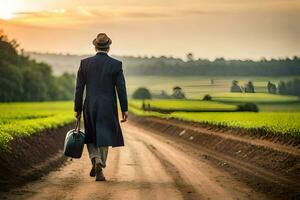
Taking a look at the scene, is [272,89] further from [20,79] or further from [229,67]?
[20,79]

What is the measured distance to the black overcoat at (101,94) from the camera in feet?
43.6

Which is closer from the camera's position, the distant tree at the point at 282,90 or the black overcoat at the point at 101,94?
the black overcoat at the point at 101,94

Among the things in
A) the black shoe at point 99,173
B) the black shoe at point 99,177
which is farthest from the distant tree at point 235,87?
Result: the black shoe at point 99,177

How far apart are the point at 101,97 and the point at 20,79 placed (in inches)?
1887

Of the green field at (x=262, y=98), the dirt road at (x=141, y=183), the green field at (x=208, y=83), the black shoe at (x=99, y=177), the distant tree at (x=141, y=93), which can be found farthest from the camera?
the distant tree at (x=141, y=93)

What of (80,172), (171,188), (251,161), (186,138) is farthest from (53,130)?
(171,188)

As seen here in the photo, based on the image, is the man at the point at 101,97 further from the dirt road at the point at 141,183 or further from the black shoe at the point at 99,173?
the dirt road at the point at 141,183

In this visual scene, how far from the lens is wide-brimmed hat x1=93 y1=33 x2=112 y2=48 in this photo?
43.4 feet

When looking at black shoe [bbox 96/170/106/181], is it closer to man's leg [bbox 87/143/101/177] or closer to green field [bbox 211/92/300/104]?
man's leg [bbox 87/143/101/177]

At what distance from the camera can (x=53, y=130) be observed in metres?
26.8

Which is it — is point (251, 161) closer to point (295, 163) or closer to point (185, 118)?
point (295, 163)

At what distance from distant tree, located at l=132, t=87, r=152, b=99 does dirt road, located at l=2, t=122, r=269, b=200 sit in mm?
83160

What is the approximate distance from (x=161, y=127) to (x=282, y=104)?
12.6 metres

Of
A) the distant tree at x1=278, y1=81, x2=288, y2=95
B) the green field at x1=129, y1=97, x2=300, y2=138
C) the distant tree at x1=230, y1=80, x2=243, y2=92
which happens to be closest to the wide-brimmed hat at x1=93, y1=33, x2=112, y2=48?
the green field at x1=129, y1=97, x2=300, y2=138
